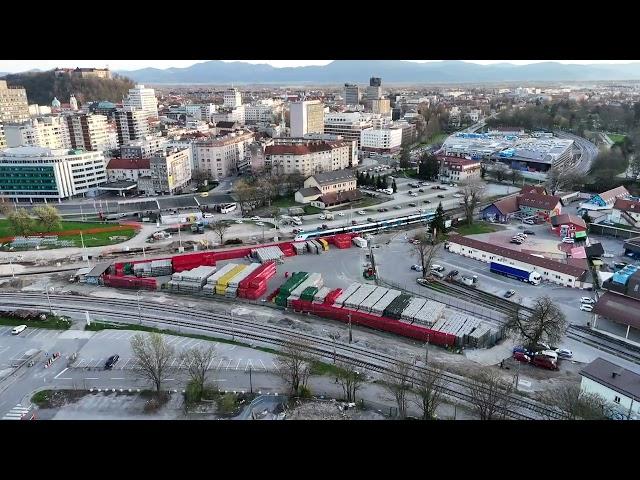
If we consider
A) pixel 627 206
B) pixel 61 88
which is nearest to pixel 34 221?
pixel 627 206

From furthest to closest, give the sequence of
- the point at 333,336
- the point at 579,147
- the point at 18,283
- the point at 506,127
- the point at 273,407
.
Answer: the point at 506,127 < the point at 579,147 < the point at 18,283 < the point at 333,336 < the point at 273,407

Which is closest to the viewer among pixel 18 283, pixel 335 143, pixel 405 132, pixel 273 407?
pixel 273 407

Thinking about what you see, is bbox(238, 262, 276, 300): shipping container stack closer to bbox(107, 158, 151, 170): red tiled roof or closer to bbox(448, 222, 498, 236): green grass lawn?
bbox(448, 222, 498, 236): green grass lawn

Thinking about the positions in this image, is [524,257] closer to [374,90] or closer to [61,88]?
[374,90]


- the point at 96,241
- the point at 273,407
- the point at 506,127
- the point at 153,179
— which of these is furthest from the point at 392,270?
the point at 506,127

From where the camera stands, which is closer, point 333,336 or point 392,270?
point 333,336

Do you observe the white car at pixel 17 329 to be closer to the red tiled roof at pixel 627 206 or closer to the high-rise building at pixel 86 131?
the red tiled roof at pixel 627 206

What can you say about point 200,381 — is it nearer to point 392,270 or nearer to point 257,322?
point 257,322
